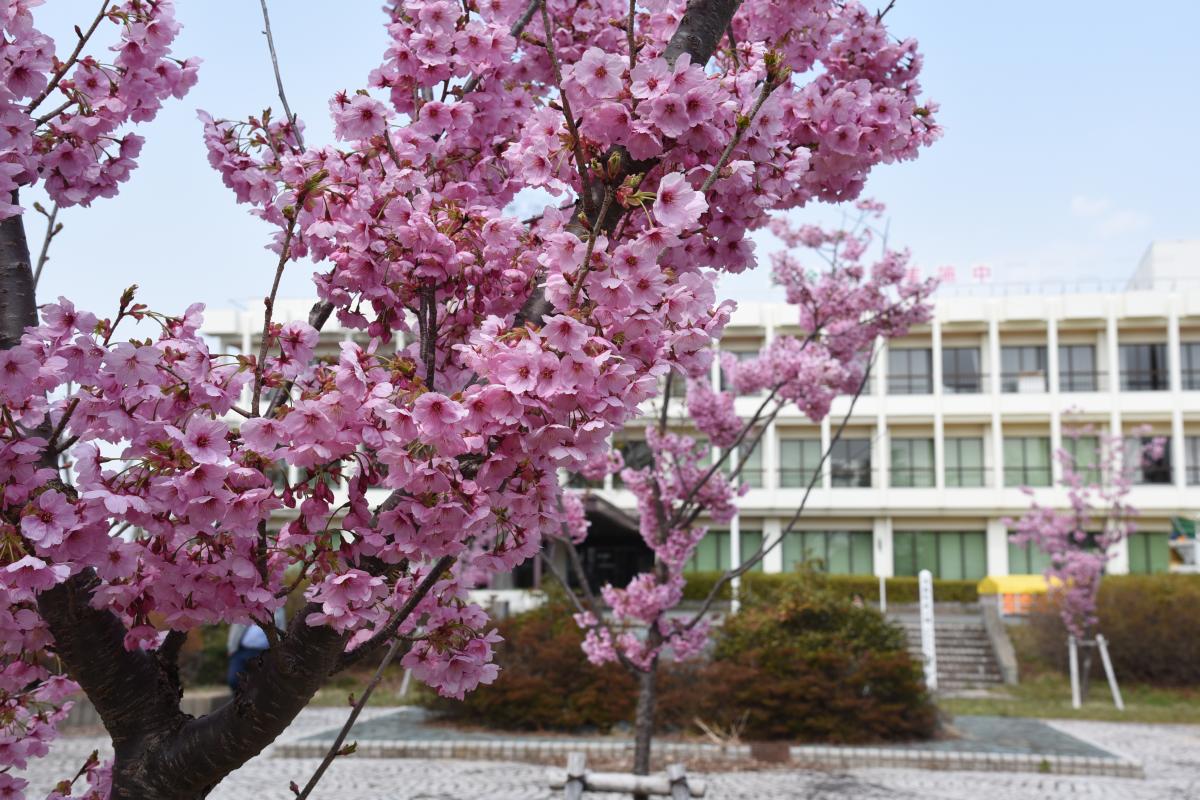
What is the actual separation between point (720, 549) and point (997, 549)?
30.6 feet

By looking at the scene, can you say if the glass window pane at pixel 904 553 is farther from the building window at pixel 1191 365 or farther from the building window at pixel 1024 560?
the building window at pixel 1191 365

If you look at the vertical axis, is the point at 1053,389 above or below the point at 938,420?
above

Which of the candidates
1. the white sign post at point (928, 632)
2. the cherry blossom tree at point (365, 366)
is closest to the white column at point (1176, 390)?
the white sign post at point (928, 632)

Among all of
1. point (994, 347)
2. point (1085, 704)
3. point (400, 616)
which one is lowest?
point (1085, 704)

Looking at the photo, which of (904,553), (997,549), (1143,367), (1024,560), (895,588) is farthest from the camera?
(904,553)

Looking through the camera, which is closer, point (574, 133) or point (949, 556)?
point (574, 133)

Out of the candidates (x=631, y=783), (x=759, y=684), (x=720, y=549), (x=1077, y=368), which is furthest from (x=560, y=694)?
(x=1077, y=368)

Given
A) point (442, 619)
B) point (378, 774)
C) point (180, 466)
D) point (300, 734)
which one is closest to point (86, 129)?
point (180, 466)

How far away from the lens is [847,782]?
1011 cm

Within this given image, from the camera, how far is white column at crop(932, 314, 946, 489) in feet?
118

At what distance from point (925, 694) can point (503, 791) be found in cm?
582

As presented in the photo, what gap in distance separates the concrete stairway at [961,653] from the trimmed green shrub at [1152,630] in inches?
67.4

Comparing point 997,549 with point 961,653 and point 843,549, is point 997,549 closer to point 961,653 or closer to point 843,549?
point 843,549

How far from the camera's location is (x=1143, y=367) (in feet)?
117
